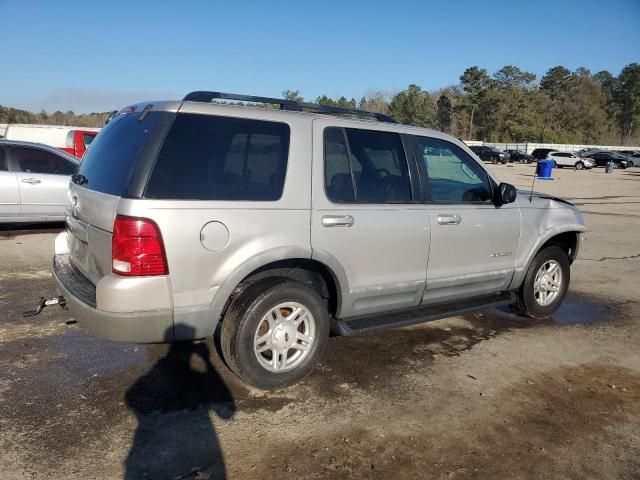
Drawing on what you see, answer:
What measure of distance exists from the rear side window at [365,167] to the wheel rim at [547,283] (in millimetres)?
2121

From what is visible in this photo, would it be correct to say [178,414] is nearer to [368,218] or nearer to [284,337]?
[284,337]

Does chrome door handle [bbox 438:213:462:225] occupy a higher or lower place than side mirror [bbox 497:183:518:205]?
lower

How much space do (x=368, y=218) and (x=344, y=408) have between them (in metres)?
1.37

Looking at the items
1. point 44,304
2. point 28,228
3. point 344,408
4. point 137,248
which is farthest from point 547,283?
point 28,228

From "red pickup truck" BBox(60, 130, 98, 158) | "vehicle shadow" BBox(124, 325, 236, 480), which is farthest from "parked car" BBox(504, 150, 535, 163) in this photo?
"vehicle shadow" BBox(124, 325, 236, 480)

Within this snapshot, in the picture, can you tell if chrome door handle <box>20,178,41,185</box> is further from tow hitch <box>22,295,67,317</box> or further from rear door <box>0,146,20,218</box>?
tow hitch <box>22,295,67,317</box>

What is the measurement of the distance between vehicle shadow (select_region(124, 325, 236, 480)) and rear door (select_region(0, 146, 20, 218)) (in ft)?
19.7

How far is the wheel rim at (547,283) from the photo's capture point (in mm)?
5391

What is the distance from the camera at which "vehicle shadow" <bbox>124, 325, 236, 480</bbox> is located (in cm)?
276

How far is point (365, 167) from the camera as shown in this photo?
4.02 metres

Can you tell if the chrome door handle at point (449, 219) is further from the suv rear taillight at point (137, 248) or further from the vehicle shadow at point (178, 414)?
the suv rear taillight at point (137, 248)

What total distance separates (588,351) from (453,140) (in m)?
2.28

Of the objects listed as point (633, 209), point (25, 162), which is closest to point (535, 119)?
point (633, 209)

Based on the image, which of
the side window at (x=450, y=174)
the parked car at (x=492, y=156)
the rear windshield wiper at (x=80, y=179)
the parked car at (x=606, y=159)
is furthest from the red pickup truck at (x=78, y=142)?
the parked car at (x=606, y=159)
